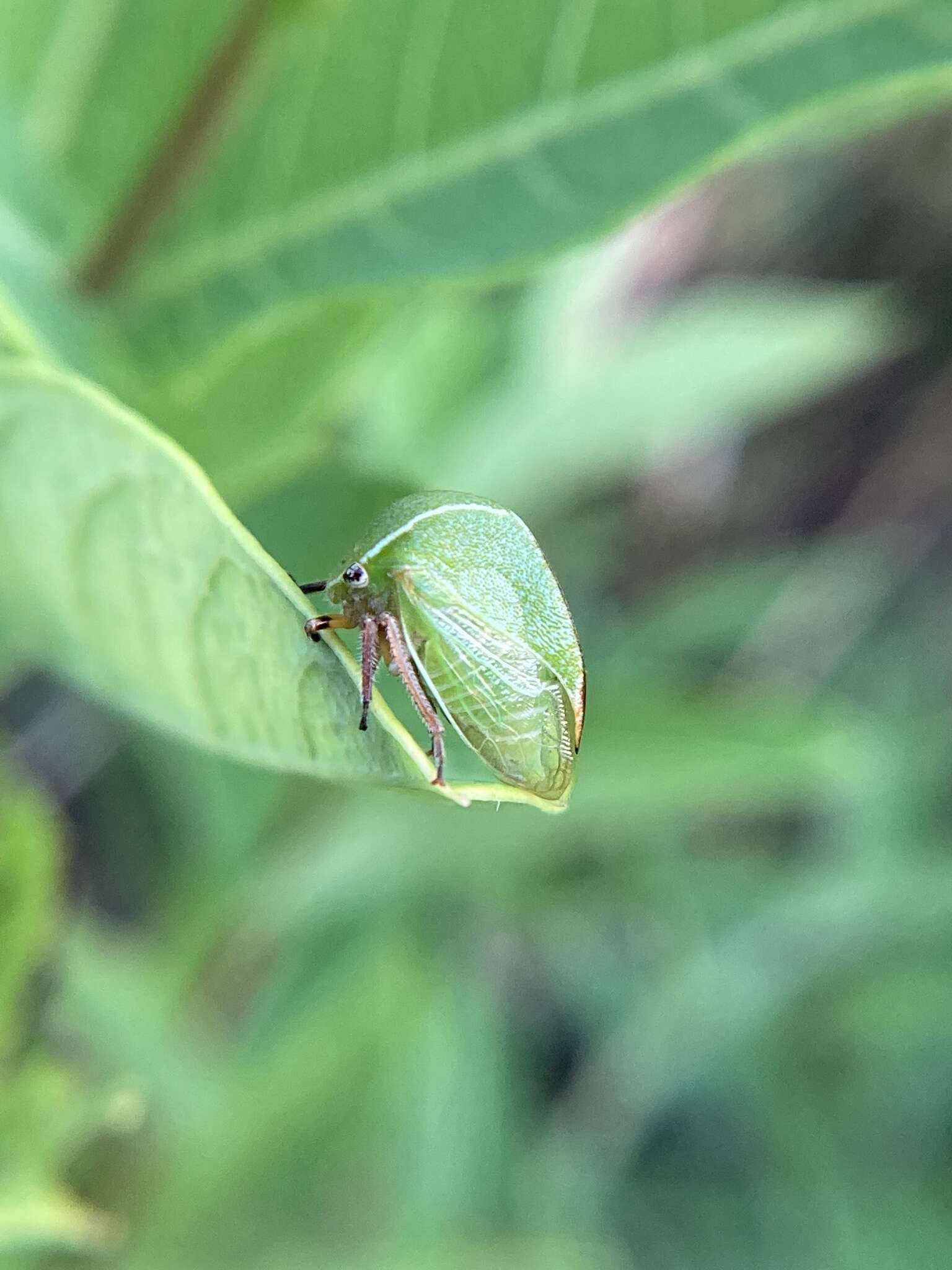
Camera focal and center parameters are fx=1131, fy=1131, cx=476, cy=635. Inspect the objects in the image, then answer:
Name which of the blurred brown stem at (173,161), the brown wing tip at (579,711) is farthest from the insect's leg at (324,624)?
the blurred brown stem at (173,161)

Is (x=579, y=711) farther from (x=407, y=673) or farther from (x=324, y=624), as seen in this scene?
(x=324, y=624)

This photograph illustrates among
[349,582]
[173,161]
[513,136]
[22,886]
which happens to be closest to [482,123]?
[513,136]

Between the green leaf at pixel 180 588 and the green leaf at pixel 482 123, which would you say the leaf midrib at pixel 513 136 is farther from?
the green leaf at pixel 180 588

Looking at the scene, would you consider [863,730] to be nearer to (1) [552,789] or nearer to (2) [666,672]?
(2) [666,672]

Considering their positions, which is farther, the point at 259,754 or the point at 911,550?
the point at 911,550

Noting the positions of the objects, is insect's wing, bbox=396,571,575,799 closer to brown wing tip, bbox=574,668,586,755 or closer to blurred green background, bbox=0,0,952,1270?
brown wing tip, bbox=574,668,586,755

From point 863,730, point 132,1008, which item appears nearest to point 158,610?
point 132,1008
